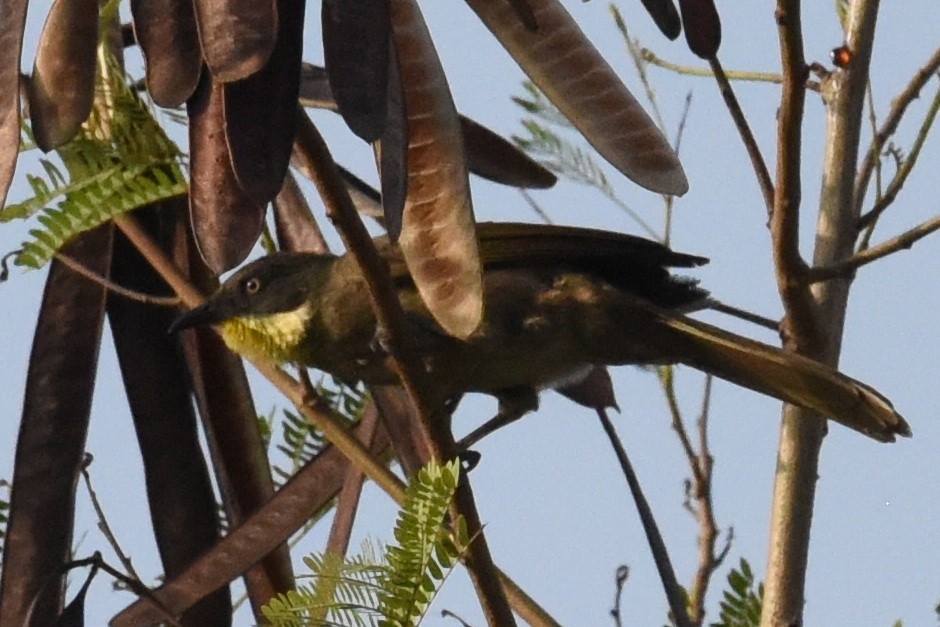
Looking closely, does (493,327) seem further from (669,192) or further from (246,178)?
(246,178)

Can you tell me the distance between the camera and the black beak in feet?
10.1

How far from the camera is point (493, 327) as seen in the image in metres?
3.45

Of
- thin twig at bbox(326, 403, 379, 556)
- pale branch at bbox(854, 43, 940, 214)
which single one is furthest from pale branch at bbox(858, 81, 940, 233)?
thin twig at bbox(326, 403, 379, 556)

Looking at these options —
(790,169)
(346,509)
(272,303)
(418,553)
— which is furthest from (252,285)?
(418,553)

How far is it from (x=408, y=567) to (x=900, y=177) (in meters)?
1.19

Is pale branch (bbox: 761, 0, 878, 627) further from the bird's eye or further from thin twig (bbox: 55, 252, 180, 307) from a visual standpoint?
the bird's eye

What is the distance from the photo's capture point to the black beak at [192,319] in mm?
3074

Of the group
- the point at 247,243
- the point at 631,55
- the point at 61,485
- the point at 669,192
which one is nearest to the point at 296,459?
the point at 61,485

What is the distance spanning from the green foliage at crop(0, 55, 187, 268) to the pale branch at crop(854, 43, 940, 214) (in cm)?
118

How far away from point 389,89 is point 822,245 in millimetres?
1340

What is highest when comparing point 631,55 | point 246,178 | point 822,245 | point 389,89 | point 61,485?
point 631,55

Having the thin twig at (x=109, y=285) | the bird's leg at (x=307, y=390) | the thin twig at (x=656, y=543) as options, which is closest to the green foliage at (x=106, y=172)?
the thin twig at (x=109, y=285)

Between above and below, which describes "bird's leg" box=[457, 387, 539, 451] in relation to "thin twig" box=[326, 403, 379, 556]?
above

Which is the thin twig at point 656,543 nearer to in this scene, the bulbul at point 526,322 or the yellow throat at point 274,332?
the bulbul at point 526,322
